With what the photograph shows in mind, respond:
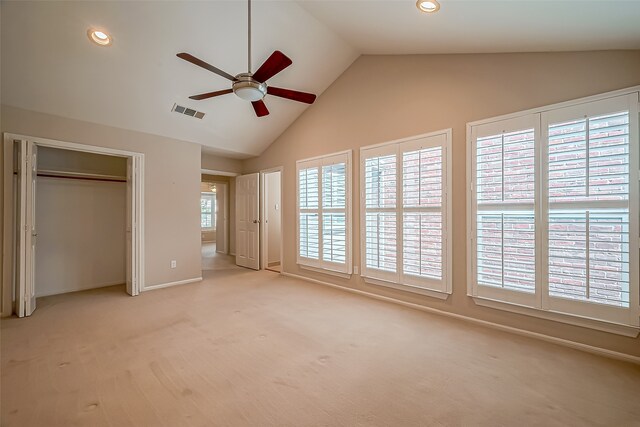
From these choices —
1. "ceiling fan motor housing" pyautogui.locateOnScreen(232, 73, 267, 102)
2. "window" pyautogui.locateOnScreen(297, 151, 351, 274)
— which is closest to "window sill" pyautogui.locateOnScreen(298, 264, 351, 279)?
"window" pyautogui.locateOnScreen(297, 151, 351, 274)

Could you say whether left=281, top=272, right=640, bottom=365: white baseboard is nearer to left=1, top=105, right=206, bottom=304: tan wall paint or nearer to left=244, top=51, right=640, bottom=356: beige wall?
left=244, top=51, right=640, bottom=356: beige wall

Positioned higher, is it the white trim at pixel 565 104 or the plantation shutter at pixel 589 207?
the white trim at pixel 565 104

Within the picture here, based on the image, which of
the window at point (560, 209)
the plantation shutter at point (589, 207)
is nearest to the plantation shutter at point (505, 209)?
the window at point (560, 209)

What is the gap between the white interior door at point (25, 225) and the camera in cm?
Answer: 334

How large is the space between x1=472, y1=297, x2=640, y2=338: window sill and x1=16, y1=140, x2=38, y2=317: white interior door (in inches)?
210

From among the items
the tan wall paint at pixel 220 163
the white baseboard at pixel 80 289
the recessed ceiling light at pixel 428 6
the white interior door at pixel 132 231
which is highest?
the recessed ceiling light at pixel 428 6

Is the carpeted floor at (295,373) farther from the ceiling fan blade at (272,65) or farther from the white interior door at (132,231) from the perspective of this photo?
the ceiling fan blade at (272,65)

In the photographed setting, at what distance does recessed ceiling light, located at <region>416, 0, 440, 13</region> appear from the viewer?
2287mm

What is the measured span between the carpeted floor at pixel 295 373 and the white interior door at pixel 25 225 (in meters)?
0.25

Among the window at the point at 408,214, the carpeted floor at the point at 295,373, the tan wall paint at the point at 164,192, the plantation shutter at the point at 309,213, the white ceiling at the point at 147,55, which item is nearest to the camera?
the carpeted floor at the point at 295,373

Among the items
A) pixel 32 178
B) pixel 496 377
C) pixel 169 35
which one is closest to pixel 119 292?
pixel 32 178

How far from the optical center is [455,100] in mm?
3223

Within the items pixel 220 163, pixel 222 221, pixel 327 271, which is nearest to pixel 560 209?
pixel 327 271

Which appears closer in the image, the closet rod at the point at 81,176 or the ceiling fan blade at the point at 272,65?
the ceiling fan blade at the point at 272,65
